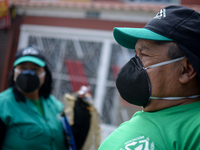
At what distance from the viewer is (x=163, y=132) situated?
0.93 meters

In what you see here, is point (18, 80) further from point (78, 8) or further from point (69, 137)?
point (78, 8)

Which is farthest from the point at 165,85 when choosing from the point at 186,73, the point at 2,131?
the point at 2,131

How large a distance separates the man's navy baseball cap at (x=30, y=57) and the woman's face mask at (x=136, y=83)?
146 centimetres

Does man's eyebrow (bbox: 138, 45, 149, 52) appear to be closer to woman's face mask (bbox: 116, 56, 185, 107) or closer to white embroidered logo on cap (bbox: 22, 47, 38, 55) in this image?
woman's face mask (bbox: 116, 56, 185, 107)

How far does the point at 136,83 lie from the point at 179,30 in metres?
0.34

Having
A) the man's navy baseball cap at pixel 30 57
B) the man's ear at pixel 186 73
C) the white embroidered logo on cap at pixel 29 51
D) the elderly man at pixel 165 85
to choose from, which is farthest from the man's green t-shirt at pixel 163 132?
the white embroidered logo on cap at pixel 29 51

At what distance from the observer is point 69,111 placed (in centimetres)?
252

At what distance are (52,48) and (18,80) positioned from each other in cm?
367

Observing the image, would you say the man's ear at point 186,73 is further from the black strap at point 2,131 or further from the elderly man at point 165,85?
the black strap at point 2,131

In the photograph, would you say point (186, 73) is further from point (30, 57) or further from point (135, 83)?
point (30, 57)

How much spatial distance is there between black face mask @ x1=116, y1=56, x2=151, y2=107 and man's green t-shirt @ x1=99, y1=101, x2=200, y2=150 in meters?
0.09

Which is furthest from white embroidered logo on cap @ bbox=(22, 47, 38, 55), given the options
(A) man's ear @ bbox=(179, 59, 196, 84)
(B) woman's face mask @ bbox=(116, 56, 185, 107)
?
(A) man's ear @ bbox=(179, 59, 196, 84)

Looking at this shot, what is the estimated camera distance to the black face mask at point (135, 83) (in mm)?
1088

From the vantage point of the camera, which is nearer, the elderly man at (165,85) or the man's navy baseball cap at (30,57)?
the elderly man at (165,85)
